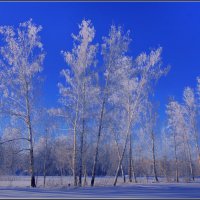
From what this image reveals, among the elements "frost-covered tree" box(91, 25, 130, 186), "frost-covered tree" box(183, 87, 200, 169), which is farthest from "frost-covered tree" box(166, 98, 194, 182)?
"frost-covered tree" box(91, 25, 130, 186)

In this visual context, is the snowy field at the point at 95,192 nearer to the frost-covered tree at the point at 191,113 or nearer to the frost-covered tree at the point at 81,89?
the frost-covered tree at the point at 81,89

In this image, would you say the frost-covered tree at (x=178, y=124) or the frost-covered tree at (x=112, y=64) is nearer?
the frost-covered tree at (x=112, y=64)

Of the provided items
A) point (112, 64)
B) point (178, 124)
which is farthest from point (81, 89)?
point (178, 124)

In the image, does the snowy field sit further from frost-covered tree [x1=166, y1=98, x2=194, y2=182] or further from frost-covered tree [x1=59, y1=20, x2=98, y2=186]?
frost-covered tree [x1=166, y1=98, x2=194, y2=182]

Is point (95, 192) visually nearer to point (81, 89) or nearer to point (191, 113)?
point (81, 89)

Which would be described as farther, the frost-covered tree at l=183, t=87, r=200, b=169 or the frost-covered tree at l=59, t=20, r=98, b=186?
the frost-covered tree at l=183, t=87, r=200, b=169

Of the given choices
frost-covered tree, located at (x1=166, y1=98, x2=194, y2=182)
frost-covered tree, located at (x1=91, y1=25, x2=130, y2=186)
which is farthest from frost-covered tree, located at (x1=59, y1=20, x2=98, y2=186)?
frost-covered tree, located at (x1=166, y1=98, x2=194, y2=182)

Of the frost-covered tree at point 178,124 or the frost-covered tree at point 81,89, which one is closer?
the frost-covered tree at point 81,89

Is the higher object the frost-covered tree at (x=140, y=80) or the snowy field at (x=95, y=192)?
the frost-covered tree at (x=140, y=80)

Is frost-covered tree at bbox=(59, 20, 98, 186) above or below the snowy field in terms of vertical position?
above

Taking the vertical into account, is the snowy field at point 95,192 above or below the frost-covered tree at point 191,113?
below

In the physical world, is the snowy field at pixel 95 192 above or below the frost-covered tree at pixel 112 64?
below

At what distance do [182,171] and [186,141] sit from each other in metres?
13.5

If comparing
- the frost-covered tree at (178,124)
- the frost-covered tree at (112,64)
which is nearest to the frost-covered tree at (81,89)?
the frost-covered tree at (112,64)
